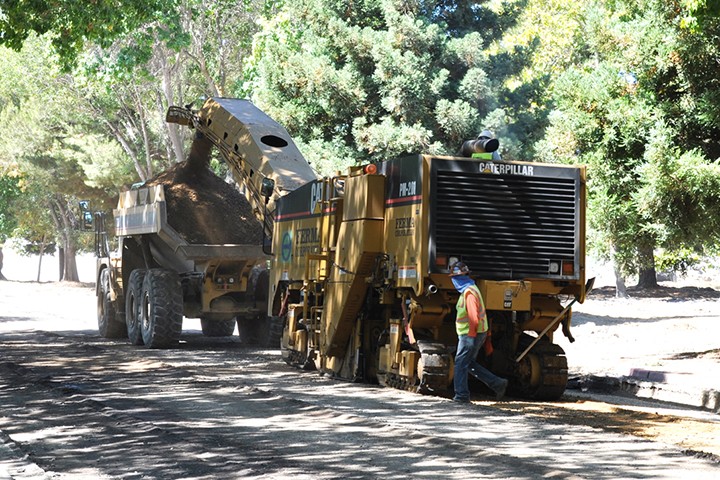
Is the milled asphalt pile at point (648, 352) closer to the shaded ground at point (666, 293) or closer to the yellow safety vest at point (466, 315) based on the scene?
the yellow safety vest at point (466, 315)

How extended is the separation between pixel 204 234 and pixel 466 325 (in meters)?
9.03

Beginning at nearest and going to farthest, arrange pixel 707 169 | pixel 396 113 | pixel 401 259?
pixel 401 259 → pixel 707 169 → pixel 396 113

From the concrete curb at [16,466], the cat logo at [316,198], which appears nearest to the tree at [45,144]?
the cat logo at [316,198]

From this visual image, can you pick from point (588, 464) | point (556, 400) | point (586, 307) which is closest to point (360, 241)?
point (556, 400)

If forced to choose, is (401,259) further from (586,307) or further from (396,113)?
(586,307)

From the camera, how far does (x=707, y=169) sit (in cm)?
1939

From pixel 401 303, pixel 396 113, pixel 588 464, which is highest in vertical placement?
pixel 396 113

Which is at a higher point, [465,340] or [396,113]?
[396,113]

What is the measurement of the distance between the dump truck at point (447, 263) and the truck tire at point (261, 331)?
6306mm

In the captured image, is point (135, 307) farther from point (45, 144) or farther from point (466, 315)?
point (45, 144)

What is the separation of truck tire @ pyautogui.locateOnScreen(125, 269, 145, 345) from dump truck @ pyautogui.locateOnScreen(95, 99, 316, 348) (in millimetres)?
20

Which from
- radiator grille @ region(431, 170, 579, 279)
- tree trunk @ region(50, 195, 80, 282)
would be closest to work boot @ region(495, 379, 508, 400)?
radiator grille @ region(431, 170, 579, 279)

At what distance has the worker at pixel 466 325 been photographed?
14477mm

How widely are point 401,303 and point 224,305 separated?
7693 mm
